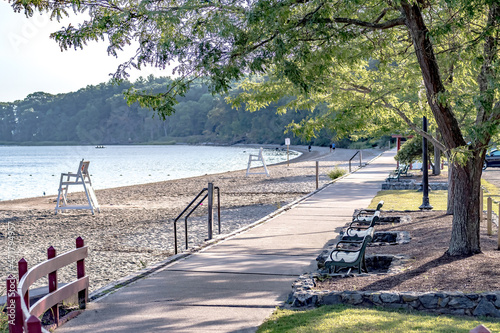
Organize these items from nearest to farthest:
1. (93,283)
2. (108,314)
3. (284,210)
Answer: (108,314) → (93,283) → (284,210)

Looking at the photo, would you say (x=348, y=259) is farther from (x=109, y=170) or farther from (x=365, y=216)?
(x=109, y=170)

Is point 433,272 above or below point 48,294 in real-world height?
below

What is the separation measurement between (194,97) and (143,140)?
22.9 m

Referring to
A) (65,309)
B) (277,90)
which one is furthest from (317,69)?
(65,309)

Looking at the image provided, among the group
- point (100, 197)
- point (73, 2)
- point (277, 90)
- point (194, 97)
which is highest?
point (194, 97)

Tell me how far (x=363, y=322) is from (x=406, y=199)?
504 inches

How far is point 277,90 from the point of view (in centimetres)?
1124

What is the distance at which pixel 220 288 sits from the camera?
7430 millimetres

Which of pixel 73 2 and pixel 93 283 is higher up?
pixel 73 2

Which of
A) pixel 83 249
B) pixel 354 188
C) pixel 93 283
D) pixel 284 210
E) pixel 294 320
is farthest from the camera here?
pixel 354 188

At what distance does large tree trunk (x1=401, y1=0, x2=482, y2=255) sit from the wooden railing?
205 inches

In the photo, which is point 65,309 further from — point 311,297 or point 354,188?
point 354,188

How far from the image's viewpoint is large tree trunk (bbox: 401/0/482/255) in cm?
804

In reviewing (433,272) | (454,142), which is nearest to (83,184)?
(454,142)
